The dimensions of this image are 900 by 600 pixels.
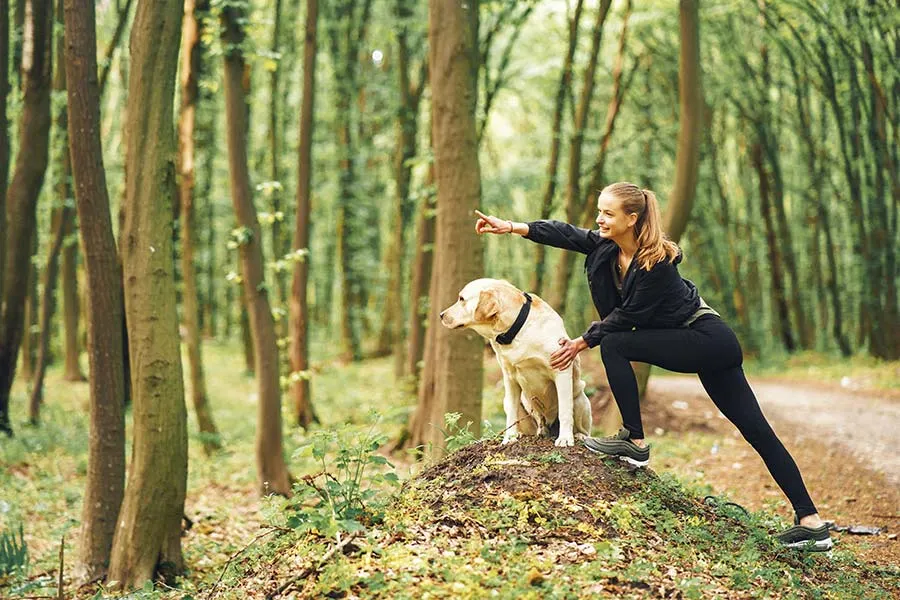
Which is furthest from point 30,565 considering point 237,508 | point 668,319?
point 668,319

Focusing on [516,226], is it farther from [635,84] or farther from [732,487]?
[635,84]

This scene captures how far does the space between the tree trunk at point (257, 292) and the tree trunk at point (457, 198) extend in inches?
121

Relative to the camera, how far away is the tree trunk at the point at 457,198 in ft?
27.0

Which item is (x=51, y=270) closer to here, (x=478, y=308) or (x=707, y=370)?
(x=478, y=308)

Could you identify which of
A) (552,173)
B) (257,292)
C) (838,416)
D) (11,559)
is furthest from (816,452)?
A: (11,559)

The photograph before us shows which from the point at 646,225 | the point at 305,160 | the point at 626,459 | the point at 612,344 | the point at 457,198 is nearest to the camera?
the point at 646,225

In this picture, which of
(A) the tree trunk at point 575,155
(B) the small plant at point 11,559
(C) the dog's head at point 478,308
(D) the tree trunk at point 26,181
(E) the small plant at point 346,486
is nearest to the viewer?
(E) the small plant at point 346,486

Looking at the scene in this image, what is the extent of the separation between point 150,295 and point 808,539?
5.23 meters

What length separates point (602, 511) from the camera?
5.18 m

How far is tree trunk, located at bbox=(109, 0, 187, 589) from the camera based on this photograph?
6.91m

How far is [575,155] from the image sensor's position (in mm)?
Answer: 14711

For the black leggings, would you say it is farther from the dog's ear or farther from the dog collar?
the dog's ear

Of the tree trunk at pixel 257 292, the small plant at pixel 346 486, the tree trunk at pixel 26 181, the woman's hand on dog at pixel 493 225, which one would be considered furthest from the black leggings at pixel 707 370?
the tree trunk at pixel 26 181

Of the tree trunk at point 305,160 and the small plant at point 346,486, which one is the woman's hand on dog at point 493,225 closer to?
the small plant at point 346,486
